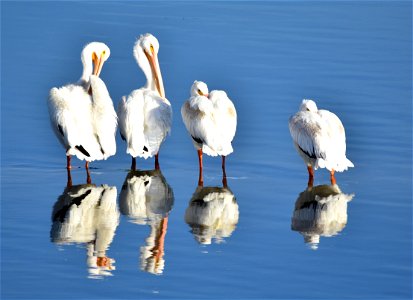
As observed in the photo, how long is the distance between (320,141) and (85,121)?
228 centimetres

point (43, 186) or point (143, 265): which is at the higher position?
point (43, 186)

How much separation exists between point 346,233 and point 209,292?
190 centimetres

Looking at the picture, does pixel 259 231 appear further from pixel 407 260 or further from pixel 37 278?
pixel 37 278

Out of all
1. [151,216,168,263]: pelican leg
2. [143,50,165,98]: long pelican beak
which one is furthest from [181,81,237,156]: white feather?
[151,216,168,263]: pelican leg

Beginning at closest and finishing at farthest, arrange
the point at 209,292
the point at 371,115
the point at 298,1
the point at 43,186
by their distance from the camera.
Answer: the point at 209,292 → the point at 43,186 → the point at 371,115 → the point at 298,1

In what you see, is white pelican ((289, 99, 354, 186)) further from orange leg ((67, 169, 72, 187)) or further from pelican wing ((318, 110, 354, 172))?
orange leg ((67, 169, 72, 187))

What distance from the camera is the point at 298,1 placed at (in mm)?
21984

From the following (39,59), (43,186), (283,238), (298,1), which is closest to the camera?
(283,238)

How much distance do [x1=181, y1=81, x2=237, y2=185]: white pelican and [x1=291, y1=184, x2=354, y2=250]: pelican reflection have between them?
3.27ft

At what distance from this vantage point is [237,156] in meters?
12.1

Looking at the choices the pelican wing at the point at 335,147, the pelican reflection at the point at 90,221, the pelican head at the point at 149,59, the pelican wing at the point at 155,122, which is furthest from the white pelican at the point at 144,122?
the pelican wing at the point at 335,147

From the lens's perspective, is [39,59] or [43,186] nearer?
[43,186]

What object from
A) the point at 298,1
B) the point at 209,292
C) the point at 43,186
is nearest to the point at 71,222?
the point at 43,186

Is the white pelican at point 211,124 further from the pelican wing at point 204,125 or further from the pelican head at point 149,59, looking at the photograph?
the pelican head at point 149,59
